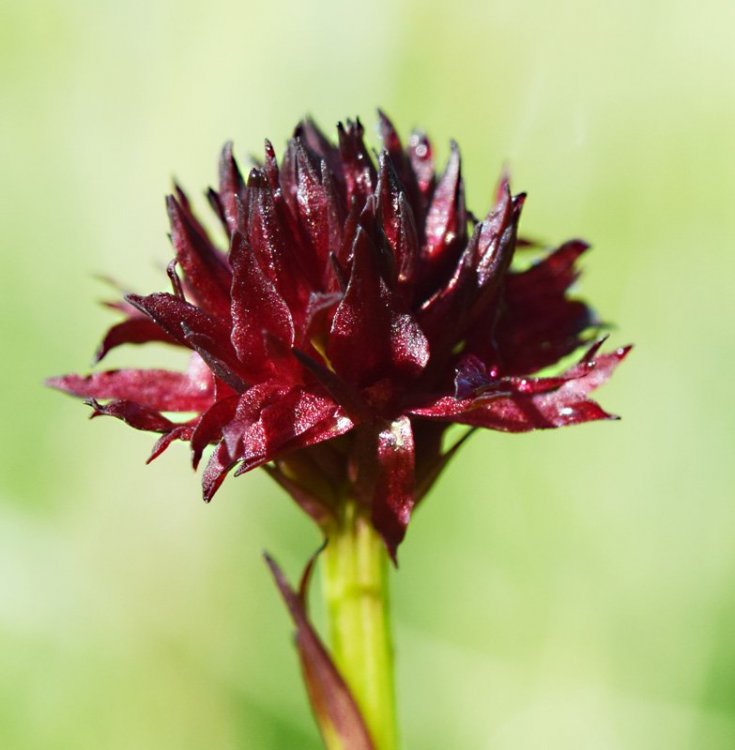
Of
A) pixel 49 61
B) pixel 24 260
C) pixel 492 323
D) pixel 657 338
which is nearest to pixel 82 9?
pixel 49 61

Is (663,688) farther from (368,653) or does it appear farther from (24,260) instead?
(24,260)

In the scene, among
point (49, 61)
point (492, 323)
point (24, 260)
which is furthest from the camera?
point (49, 61)

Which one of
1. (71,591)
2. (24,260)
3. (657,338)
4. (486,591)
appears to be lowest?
(486,591)

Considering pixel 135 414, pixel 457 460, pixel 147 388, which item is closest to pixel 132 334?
pixel 147 388

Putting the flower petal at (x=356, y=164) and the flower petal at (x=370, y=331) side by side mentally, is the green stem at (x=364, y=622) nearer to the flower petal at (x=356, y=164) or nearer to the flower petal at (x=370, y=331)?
the flower petal at (x=370, y=331)

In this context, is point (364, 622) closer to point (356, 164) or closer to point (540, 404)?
point (540, 404)

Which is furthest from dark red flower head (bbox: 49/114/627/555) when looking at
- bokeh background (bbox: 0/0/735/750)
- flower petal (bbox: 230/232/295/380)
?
bokeh background (bbox: 0/0/735/750)

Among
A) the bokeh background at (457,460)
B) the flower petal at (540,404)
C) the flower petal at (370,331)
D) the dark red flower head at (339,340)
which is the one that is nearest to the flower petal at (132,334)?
the dark red flower head at (339,340)
